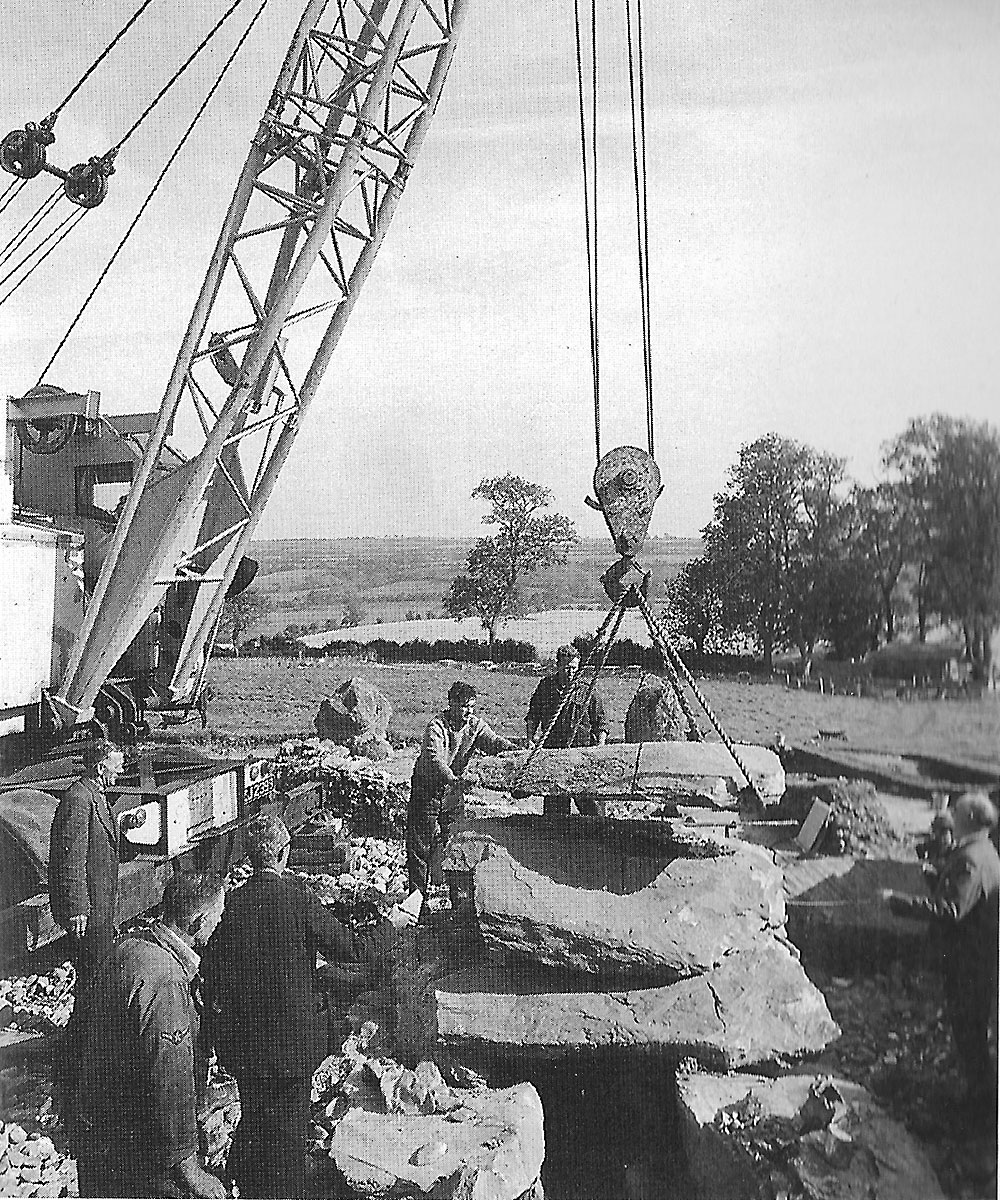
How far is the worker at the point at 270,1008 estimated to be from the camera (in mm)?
3100

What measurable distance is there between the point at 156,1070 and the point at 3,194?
9.97ft

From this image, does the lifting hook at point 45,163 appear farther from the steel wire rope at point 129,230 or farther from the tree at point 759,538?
the tree at point 759,538

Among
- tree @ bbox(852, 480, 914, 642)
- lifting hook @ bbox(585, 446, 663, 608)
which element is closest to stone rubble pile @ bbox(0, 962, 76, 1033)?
lifting hook @ bbox(585, 446, 663, 608)

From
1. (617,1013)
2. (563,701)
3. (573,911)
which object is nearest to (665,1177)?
(617,1013)

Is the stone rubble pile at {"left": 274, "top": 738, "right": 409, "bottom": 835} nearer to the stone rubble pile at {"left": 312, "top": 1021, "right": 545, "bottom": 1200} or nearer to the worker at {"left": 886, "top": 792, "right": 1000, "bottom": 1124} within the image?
the stone rubble pile at {"left": 312, "top": 1021, "right": 545, "bottom": 1200}

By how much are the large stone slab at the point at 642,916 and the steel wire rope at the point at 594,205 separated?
4.72 feet

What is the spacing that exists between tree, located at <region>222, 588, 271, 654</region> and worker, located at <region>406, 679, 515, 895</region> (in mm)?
736

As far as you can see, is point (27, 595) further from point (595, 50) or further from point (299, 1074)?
point (595, 50)

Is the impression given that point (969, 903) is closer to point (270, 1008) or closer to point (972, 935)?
point (972, 935)

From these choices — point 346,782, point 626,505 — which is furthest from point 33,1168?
point 626,505

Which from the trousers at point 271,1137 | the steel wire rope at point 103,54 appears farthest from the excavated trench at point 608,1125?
the steel wire rope at point 103,54

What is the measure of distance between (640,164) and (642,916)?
2.48m

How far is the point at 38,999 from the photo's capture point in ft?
11.4

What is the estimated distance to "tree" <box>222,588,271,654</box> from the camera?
357cm
